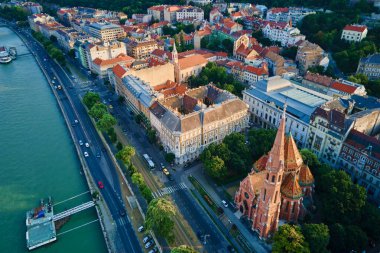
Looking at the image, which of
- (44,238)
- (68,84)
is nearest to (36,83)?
(68,84)

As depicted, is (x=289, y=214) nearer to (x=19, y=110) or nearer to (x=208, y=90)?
(x=208, y=90)

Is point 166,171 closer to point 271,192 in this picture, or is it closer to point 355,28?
point 271,192

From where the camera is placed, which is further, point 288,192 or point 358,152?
point 358,152

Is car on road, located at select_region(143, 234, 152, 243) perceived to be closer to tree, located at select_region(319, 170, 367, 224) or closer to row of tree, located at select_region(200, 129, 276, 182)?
row of tree, located at select_region(200, 129, 276, 182)

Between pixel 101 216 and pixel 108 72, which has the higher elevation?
pixel 108 72

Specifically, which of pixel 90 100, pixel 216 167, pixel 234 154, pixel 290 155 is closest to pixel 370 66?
pixel 234 154

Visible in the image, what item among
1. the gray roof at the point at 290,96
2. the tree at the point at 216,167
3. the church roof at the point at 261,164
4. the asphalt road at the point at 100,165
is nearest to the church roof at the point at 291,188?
the church roof at the point at 261,164

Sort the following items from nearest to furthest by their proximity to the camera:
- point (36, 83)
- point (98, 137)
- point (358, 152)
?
point (358, 152)
point (98, 137)
point (36, 83)
